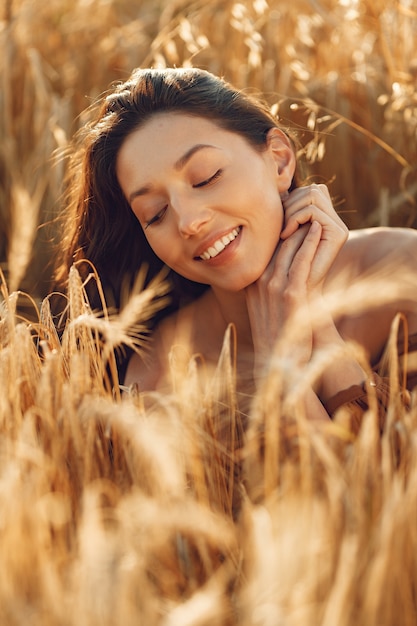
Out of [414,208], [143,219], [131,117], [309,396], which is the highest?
[131,117]

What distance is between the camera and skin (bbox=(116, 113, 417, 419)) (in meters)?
1.92

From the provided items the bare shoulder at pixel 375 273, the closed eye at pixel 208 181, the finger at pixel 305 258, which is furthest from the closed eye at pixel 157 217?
the bare shoulder at pixel 375 273

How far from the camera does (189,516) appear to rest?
1000mm

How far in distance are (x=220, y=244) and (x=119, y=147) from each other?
393 millimetres

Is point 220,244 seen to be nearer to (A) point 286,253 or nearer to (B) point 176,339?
(A) point 286,253

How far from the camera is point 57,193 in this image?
2.87m

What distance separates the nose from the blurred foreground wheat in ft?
1.40

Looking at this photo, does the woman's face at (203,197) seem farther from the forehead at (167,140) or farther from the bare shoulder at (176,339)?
the bare shoulder at (176,339)

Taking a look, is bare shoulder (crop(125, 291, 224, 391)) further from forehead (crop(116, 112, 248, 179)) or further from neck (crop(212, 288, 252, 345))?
forehead (crop(116, 112, 248, 179))

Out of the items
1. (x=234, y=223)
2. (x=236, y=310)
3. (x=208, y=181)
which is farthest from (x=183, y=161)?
(x=236, y=310)

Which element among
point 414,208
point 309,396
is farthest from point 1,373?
point 414,208

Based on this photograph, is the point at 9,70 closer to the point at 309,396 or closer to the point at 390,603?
the point at 309,396

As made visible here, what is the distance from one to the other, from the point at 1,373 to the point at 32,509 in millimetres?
524

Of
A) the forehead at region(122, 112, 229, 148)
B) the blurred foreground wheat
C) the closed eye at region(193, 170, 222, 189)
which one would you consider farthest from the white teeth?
the blurred foreground wheat
